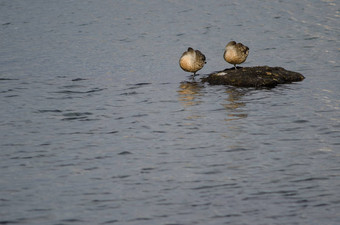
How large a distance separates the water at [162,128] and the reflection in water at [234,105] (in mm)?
59

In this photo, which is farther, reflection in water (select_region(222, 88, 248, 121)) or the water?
reflection in water (select_region(222, 88, 248, 121))

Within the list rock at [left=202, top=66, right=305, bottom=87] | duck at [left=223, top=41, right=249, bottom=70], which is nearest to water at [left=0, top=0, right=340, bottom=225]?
rock at [left=202, top=66, right=305, bottom=87]

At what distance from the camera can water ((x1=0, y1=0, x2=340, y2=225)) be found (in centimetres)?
1185

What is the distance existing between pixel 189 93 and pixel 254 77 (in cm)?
246

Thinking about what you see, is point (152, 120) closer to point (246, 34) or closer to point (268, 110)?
point (268, 110)

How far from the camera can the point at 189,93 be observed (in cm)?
2094

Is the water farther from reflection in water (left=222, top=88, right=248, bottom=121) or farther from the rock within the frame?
the rock

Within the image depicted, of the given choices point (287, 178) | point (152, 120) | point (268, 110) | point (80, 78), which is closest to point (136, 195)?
point (287, 178)

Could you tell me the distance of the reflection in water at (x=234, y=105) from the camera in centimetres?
1814

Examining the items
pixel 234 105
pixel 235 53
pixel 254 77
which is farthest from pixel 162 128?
pixel 235 53

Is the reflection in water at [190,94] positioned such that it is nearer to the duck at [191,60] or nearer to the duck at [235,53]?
the duck at [191,60]

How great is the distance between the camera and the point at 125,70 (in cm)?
2486

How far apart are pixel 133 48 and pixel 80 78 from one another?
596cm

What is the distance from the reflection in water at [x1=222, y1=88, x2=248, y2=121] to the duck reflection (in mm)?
997
